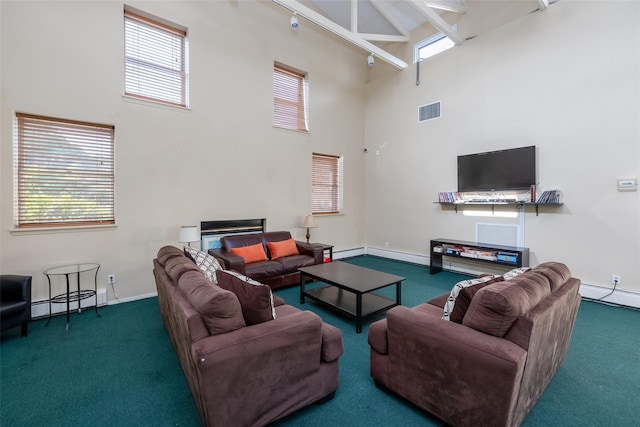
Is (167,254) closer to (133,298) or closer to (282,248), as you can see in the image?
(133,298)

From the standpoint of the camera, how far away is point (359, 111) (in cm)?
675

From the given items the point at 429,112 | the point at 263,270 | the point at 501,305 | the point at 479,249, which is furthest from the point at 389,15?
the point at 501,305

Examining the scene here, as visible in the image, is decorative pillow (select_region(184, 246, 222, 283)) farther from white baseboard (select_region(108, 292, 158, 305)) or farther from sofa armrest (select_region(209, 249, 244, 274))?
white baseboard (select_region(108, 292, 158, 305))

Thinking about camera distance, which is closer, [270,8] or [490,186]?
[490,186]

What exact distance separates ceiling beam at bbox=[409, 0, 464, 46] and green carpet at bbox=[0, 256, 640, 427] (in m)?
4.52

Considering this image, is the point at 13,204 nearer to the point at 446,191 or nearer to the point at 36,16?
the point at 36,16

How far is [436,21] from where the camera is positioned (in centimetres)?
450

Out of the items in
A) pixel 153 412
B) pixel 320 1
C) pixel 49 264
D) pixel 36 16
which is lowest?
pixel 153 412

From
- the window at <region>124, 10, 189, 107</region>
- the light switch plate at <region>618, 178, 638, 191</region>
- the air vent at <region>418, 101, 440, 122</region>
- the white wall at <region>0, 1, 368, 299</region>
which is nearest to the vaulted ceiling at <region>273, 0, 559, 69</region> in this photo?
the white wall at <region>0, 1, 368, 299</region>

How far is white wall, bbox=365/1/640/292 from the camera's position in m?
3.59

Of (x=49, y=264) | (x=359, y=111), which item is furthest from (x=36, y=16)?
(x=359, y=111)

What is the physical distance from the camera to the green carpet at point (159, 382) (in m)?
1.74

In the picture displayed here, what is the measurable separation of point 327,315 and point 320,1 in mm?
6182

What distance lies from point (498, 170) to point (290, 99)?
13.2ft
